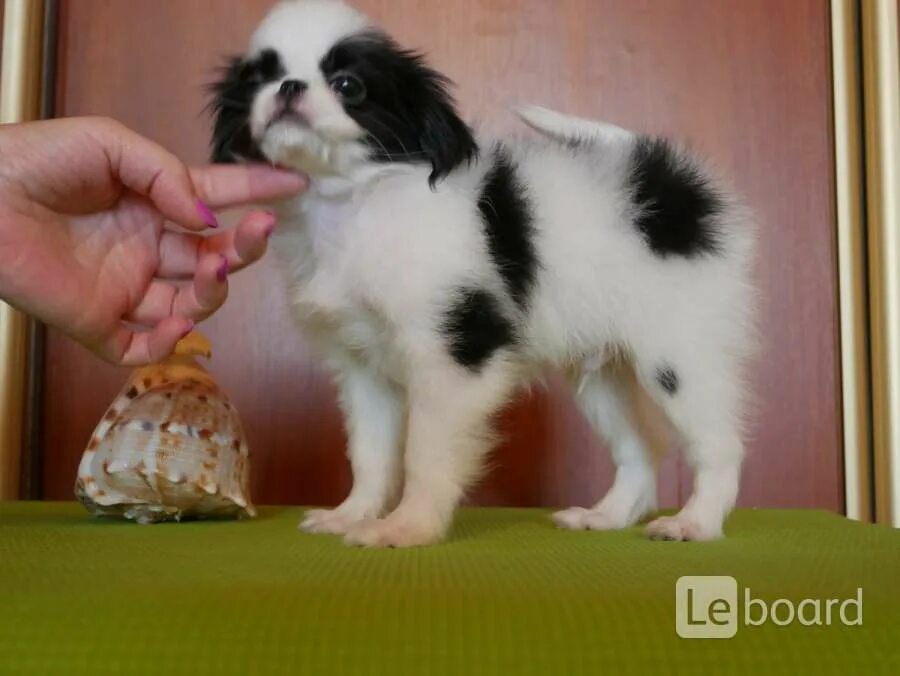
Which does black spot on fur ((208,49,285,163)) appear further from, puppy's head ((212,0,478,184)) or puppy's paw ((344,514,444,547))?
puppy's paw ((344,514,444,547))

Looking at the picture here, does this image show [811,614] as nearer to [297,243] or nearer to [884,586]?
[884,586]

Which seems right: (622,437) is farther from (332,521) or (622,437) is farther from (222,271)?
(222,271)

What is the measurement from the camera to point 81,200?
1.45m

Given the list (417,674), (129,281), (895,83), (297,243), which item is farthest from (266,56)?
(895,83)

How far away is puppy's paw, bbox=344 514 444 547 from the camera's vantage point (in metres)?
1.42

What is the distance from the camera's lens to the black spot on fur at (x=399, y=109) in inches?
61.4

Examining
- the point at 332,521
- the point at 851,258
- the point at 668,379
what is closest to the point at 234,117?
the point at 332,521

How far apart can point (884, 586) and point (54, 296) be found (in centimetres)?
118

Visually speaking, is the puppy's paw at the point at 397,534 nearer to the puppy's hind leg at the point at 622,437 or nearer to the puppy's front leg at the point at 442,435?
the puppy's front leg at the point at 442,435

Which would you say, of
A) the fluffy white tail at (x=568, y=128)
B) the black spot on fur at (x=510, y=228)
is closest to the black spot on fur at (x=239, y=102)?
the black spot on fur at (x=510, y=228)

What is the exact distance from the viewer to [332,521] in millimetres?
1676

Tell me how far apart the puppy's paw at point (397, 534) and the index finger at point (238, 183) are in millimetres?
566

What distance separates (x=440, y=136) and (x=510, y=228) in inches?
7.9
